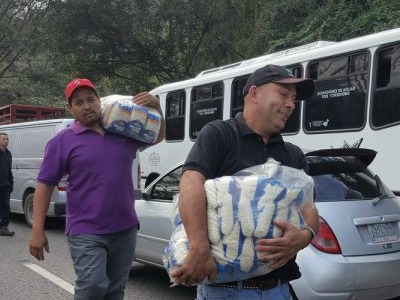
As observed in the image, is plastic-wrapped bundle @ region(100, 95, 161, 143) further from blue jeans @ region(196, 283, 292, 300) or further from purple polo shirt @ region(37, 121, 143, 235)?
blue jeans @ region(196, 283, 292, 300)

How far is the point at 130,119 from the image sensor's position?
3455mm

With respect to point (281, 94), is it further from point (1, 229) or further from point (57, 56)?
point (57, 56)

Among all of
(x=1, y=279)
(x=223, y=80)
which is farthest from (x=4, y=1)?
(x=1, y=279)

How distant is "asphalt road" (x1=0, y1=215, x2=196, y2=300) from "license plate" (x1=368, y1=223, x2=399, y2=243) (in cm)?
209

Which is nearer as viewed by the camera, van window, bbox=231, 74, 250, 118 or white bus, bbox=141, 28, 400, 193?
white bus, bbox=141, 28, 400, 193

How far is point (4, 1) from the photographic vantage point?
22.2 metres

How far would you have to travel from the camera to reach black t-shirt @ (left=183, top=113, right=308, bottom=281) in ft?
6.79

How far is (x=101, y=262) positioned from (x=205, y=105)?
26.8 feet

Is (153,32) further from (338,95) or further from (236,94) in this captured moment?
(338,95)

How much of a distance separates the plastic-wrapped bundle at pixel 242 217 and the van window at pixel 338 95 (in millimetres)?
5924

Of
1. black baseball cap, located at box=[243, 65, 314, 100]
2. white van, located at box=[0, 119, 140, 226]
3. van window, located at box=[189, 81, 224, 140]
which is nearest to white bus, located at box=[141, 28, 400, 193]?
van window, located at box=[189, 81, 224, 140]

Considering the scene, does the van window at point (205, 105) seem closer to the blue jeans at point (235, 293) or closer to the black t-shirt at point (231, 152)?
the black t-shirt at point (231, 152)

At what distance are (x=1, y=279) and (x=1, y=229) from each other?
3234mm

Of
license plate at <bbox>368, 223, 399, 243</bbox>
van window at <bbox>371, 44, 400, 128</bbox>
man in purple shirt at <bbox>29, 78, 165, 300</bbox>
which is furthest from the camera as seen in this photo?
van window at <bbox>371, 44, 400, 128</bbox>
